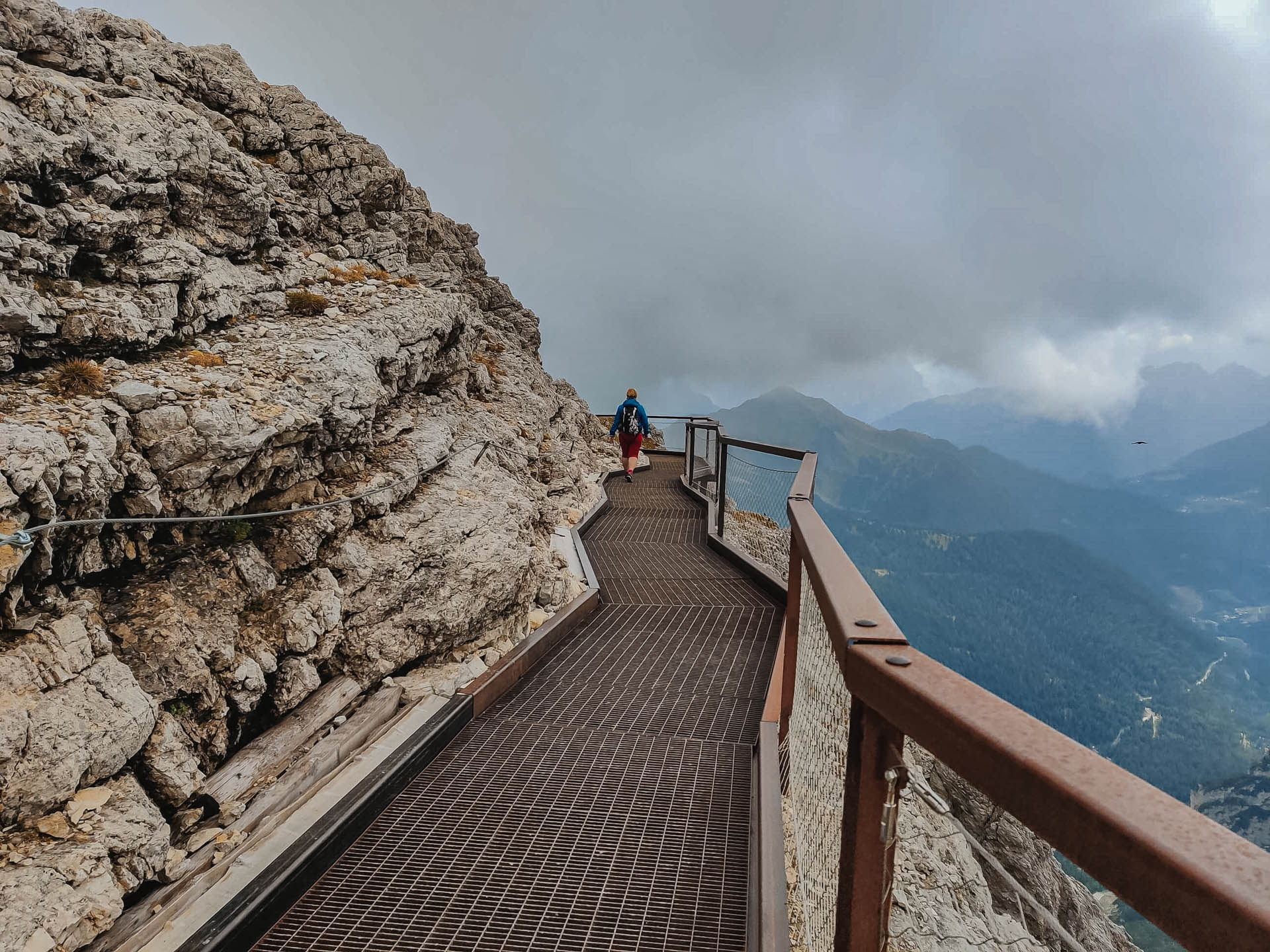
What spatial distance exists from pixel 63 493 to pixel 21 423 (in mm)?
467

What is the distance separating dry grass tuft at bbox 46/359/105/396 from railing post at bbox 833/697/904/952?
4.99 meters

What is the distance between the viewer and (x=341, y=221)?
988 centimetres

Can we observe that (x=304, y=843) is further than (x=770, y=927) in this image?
Yes

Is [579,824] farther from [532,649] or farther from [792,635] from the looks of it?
[532,649]

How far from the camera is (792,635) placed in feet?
12.3

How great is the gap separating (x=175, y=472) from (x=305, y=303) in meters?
2.88

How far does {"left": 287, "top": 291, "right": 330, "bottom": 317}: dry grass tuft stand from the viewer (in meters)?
6.36

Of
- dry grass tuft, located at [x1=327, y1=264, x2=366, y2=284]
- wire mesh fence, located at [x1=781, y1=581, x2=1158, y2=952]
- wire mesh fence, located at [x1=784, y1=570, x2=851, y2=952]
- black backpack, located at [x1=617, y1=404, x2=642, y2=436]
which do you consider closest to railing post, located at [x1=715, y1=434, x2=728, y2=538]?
black backpack, located at [x1=617, y1=404, x2=642, y2=436]

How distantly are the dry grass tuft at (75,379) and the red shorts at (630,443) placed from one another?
9463mm

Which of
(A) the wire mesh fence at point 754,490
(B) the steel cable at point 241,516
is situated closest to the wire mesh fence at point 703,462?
(A) the wire mesh fence at point 754,490

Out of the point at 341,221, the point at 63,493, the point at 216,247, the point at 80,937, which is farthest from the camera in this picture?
the point at 341,221

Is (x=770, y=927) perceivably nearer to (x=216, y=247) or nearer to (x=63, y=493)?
(x=63, y=493)

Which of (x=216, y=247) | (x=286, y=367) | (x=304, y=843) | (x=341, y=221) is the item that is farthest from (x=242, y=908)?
(x=341, y=221)

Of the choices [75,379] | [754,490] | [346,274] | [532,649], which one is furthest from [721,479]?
[75,379]
